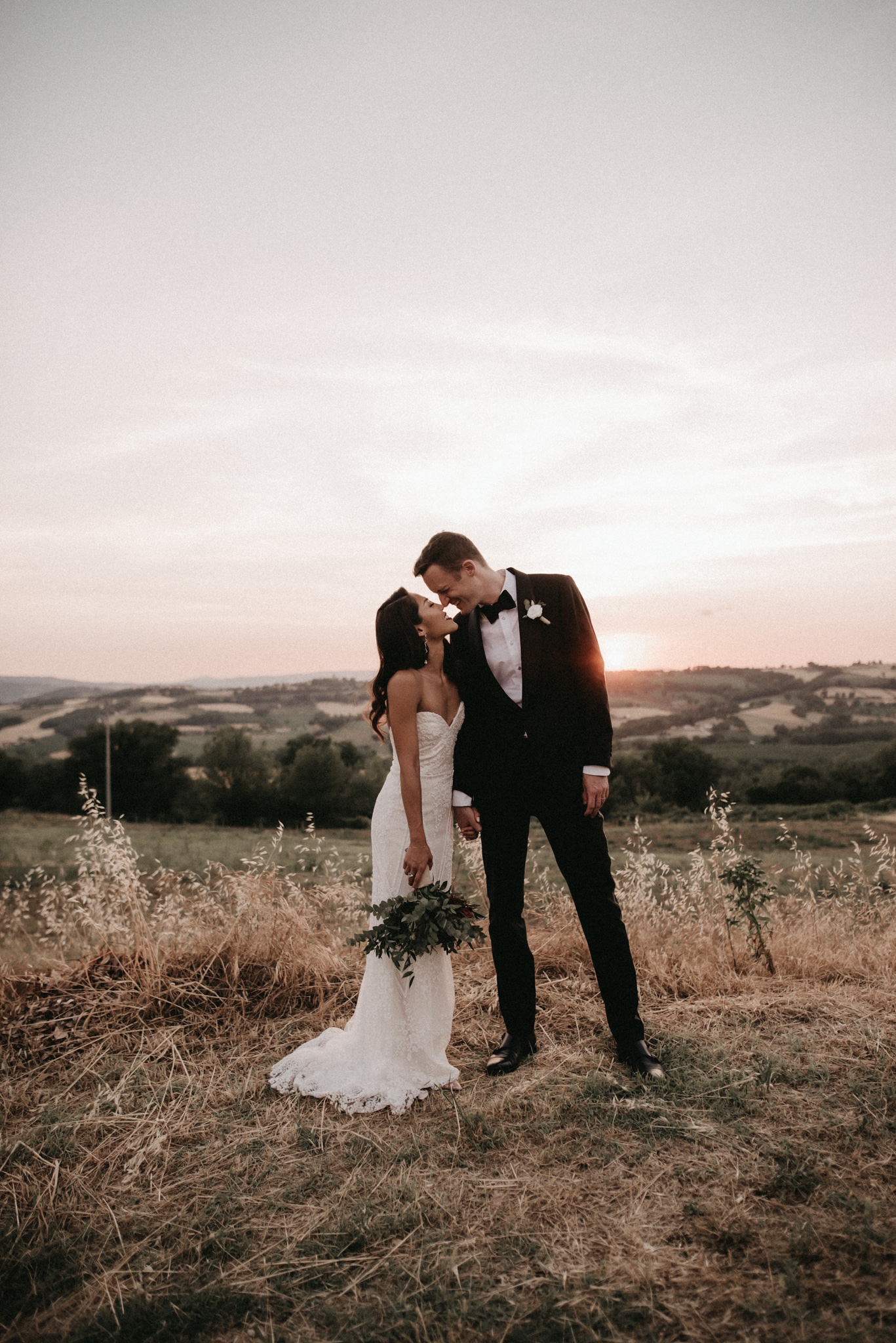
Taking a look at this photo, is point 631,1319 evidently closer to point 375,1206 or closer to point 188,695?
point 375,1206

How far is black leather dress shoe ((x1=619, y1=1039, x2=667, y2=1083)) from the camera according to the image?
135 inches

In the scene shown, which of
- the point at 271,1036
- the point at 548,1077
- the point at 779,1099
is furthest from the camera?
the point at 271,1036

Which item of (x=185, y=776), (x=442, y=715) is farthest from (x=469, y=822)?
(x=185, y=776)

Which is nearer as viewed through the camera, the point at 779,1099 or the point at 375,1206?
the point at 375,1206

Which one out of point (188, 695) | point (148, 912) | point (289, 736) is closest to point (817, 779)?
point (289, 736)

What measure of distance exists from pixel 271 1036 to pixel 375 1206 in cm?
164

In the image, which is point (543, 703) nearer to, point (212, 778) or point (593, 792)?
point (593, 792)

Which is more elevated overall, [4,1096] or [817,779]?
[4,1096]

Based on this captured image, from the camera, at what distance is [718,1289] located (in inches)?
85.1

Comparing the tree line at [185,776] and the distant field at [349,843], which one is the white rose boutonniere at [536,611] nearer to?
the distant field at [349,843]

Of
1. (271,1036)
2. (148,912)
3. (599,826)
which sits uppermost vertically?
(599,826)

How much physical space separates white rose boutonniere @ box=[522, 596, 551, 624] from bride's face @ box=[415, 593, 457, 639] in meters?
0.36

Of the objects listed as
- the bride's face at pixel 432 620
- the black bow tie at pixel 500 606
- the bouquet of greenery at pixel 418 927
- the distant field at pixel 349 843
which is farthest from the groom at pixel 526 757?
the distant field at pixel 349 843

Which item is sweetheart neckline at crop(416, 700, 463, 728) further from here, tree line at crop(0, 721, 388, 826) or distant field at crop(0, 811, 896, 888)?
tree line at crop(0, 721, 388, 826)
